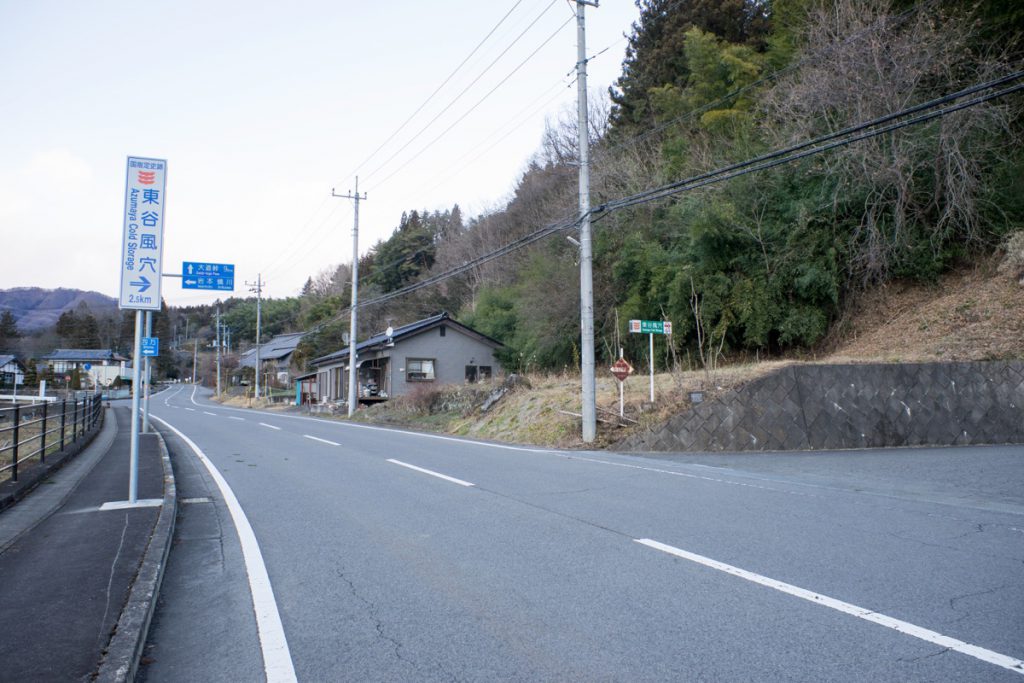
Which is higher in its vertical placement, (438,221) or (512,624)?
(438,221)

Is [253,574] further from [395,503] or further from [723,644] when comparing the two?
[723,644]

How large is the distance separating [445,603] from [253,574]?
176cm

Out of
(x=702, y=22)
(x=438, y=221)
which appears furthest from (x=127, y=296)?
(x=438, y=221)

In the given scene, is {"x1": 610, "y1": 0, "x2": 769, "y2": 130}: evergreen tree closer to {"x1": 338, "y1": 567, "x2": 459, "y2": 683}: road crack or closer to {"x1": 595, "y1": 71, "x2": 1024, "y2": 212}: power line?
{"x1": 595, "y1": 71, "x2": 1024, "y2": 212}: power line

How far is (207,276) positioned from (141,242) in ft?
20.0

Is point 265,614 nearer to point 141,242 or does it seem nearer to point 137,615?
point 137,615

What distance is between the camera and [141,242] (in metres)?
7.76

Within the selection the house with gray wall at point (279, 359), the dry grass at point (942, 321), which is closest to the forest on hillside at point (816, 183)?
the dry grass at point (942, 321)

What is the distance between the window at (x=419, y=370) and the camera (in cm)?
3706

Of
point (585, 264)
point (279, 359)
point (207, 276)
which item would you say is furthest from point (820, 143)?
point (279, 359)

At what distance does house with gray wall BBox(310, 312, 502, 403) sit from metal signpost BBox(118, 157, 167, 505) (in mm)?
27493

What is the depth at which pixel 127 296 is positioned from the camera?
7.64 metres

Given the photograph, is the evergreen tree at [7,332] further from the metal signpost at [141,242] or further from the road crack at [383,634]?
the road crack at [383,634]

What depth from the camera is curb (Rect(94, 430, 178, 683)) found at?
331cm
